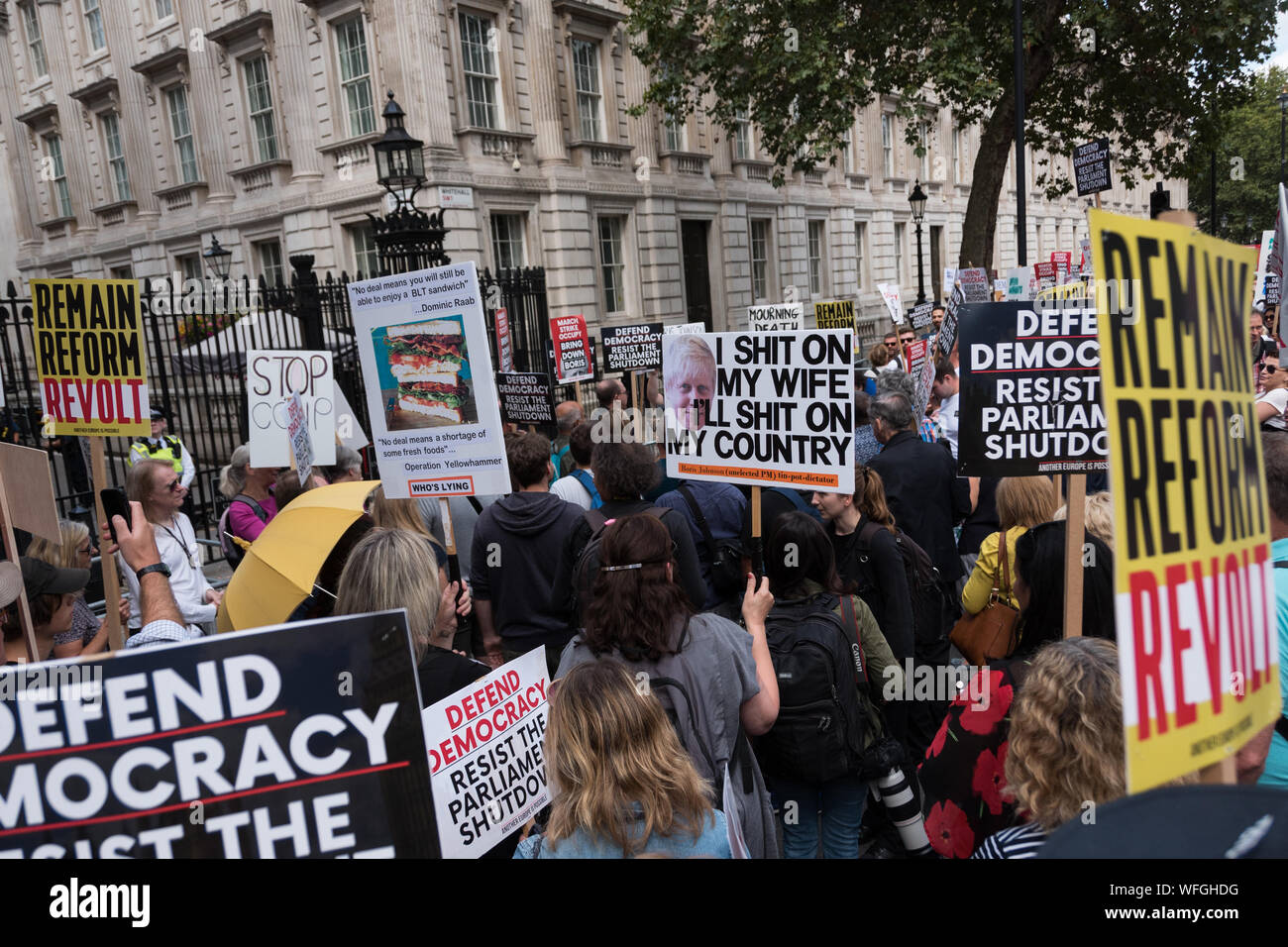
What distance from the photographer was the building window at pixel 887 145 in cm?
2971

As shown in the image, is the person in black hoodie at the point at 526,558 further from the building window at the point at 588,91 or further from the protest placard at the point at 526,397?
the building window at the point at 588,91

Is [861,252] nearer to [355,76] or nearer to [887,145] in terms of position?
[887,145]

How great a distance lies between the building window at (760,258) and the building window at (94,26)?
59.3 ft

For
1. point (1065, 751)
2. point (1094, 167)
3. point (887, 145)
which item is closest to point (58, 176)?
point (887, 145)

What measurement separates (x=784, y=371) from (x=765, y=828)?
6.93 feet

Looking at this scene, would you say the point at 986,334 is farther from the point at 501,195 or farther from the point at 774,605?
the point at 501,195

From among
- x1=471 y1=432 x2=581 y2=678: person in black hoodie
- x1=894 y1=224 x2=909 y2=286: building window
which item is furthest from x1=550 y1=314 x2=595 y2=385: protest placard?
x1=894 y1=224 x2=909 y2=286: building window

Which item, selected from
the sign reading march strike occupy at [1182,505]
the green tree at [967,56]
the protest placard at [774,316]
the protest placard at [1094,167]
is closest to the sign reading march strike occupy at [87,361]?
the sign reading march strike occupy at [1182,505]

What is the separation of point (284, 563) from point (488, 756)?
1.21 meters

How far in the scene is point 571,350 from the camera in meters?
10.3

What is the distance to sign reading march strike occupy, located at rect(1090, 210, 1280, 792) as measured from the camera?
1302 mm

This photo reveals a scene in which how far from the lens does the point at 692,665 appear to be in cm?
254

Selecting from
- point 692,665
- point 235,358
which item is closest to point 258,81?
point 235,358

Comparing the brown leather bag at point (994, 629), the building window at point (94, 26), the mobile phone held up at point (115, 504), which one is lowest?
the brown leather bag at point (994, 629)
